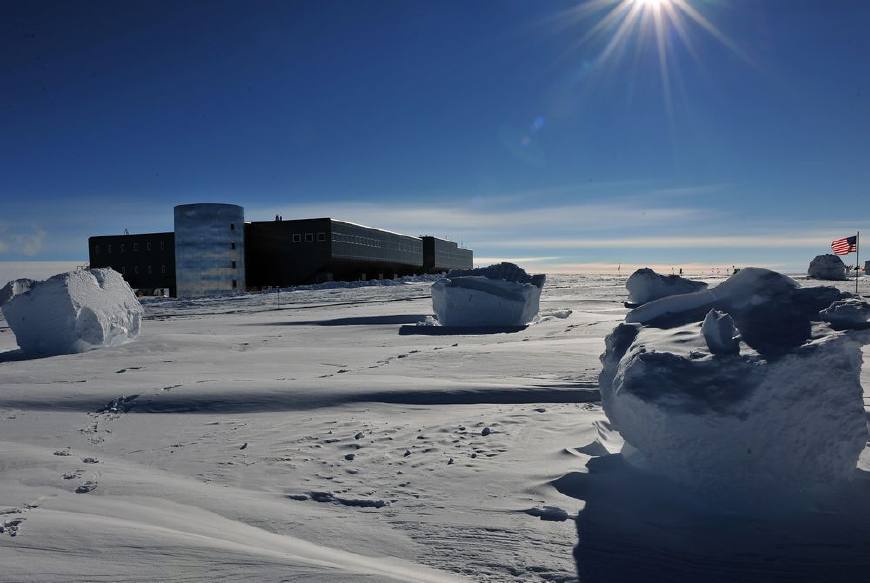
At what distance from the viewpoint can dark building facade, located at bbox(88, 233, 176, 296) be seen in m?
42.7

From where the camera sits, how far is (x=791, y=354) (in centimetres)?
343

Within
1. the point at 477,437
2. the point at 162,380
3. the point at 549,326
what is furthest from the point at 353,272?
the point at 477,437

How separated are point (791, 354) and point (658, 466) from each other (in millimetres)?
1123

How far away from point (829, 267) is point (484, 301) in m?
40.7

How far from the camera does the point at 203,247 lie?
122 feet

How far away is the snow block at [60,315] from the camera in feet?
35.0

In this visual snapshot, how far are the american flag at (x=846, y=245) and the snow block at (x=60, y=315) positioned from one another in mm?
37858

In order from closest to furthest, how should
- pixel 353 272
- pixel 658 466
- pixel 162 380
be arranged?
pixel 658 466, pixel 162 380, pixel 353 272

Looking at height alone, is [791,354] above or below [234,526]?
above

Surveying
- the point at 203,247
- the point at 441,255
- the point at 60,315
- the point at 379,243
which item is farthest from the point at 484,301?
the point at 441,255

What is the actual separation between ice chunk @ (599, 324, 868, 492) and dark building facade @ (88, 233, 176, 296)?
44.9 m

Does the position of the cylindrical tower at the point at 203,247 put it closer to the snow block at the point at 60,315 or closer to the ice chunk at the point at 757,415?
the snow block at the point at 60,315

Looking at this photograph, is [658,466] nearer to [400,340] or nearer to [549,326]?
[400,340]

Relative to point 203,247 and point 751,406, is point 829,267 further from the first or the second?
point 751,406
